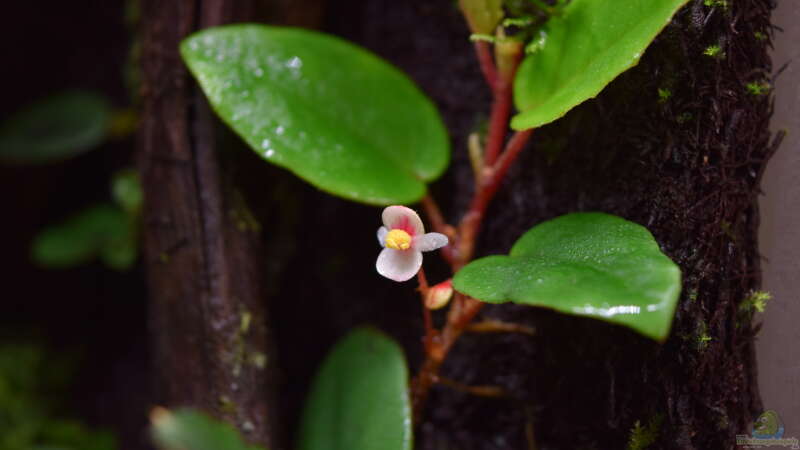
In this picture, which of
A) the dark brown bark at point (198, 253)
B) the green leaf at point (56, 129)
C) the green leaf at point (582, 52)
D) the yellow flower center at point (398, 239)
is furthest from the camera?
the green leaf at point (56, 129)

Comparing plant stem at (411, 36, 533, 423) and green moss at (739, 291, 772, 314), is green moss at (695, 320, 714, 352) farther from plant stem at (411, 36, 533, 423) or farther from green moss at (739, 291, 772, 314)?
plant stem at (411, 36, 533, 423)

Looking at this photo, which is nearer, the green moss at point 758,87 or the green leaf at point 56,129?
the green moss at point 758,87

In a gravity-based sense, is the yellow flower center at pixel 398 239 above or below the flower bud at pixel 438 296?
above

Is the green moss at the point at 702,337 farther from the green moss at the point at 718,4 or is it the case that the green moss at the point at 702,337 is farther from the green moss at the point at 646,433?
the green moss at the point at 718,4

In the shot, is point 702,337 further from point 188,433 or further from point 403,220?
point 188,433

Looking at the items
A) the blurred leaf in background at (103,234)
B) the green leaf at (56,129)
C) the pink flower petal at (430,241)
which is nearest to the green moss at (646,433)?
the pink flower petal at (430,241)

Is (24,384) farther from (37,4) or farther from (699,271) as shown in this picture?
(699,271)

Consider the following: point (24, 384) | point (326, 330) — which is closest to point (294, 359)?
point (326, 330)

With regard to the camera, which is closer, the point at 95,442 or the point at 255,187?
the point at 255,187
